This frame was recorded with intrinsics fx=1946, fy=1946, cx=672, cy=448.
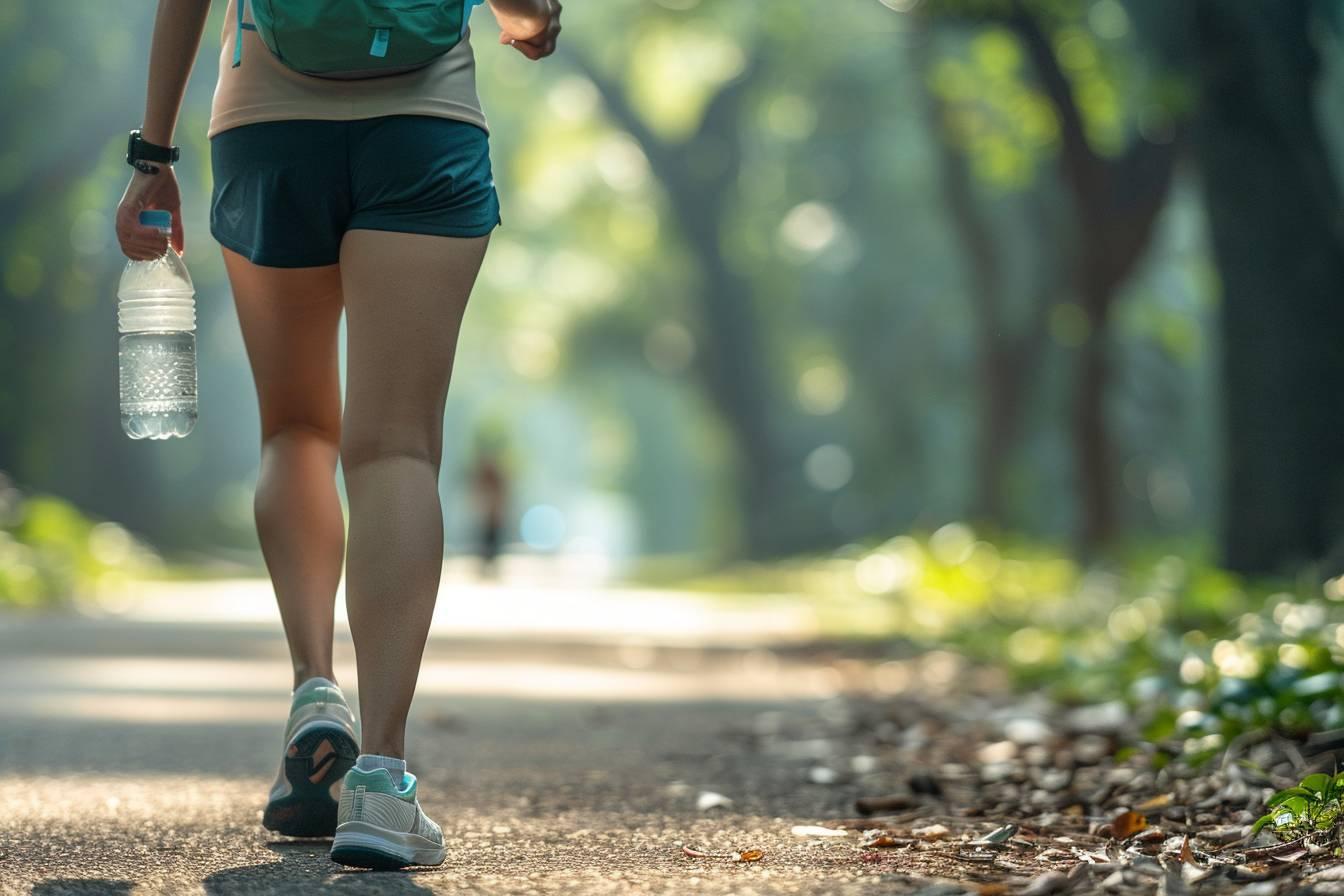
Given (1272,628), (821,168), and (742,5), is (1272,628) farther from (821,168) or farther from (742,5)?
(821,168)

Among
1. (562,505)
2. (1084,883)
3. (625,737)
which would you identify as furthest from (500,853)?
(562,505)

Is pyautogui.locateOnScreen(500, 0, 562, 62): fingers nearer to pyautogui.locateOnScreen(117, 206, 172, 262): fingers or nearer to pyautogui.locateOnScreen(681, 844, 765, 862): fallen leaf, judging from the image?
pyautogui.locateOnScreen(117, 206, 172, 262): fingers

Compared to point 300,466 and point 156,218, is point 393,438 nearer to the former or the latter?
point 300,466

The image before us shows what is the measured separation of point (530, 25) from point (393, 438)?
0.81 metres

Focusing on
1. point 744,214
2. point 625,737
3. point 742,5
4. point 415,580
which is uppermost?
point 742,5

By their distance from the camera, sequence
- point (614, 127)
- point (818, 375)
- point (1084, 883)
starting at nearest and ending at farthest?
1. point (1084, 883)
2. point (614, 127)
3. point (818, 375)

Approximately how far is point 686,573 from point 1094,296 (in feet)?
53.1

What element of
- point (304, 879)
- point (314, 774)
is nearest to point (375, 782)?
point (304, 879)

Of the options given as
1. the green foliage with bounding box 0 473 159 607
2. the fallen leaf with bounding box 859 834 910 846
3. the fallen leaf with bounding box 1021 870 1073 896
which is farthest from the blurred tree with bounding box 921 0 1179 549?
the fallen leaf with bounding box 1021 870 1073 896

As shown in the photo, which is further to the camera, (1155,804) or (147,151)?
(1155,804)

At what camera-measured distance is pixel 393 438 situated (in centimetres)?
337

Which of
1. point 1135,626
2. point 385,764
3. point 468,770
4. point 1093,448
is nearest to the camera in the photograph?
point 385,764

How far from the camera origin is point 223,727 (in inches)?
236

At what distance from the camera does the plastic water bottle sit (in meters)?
4.01
